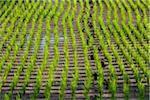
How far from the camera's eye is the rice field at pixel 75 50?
5.78 meters

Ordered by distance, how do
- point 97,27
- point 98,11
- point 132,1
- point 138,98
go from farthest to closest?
1. point 132,1
2. point 98,11
3. point 97,27
4. point 138,98

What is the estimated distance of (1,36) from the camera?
26.6ft

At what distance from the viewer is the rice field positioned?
19.0 feet

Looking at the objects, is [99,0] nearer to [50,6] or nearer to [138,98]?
[50,6]

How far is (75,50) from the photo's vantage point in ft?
23.7

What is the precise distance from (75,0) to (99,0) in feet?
2.44

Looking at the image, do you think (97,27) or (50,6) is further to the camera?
(50,6)

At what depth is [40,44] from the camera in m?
7.68

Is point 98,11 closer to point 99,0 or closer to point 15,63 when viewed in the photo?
point 99,0

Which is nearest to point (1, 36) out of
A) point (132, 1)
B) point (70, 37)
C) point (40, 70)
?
point (70, 37)

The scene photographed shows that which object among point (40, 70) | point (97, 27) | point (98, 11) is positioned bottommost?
point (40, 70)

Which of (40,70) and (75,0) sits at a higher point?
(75,0)

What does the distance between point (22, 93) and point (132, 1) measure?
556 centimetres

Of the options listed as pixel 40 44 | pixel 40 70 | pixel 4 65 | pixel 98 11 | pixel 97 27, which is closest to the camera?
pixel 40 70
